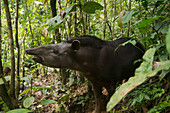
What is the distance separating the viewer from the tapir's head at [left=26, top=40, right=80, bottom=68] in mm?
2414

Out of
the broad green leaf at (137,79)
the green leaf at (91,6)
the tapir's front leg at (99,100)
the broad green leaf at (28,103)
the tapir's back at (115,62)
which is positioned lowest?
the tapir's front leg at (99,100)

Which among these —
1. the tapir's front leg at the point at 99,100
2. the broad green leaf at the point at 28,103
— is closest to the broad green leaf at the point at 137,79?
the broad green leaf at the point at 28,103

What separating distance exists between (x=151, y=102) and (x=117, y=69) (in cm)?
65

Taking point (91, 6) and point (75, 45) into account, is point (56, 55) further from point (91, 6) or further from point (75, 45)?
point (91, 6)

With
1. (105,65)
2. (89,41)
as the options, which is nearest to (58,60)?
(89,41)

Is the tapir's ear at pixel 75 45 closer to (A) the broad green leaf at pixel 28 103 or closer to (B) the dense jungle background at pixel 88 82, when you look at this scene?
(B) the dense jungle background at pixel 88 82

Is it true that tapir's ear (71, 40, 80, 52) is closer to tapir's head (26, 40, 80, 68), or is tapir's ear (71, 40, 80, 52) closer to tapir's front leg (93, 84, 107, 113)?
tapir's head (26, 40, 80, 68)

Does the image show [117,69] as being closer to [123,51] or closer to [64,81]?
[123,51]

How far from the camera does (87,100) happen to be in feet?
10.4

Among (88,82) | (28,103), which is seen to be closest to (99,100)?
(88,82)

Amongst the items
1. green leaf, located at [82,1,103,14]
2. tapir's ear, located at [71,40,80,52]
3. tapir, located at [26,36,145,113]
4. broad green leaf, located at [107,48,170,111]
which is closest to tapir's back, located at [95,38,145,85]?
tapir, located at [26,36,145,113]

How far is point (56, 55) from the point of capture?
245 centimetres

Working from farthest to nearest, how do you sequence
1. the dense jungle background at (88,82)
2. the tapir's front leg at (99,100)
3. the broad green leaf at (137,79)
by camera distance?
1. the tapir's front leg at (99,100)
2. the dense jungle background at (88,82)
3. the broad green leaf at (137,79)

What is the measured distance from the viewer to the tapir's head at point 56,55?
2.41 metres
